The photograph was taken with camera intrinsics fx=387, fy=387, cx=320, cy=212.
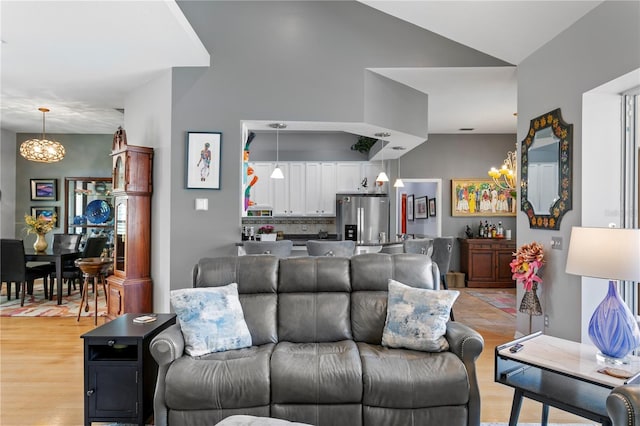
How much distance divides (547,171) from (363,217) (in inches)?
140

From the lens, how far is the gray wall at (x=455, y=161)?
7613 millimetres

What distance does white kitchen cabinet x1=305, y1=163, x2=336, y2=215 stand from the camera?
295 inches

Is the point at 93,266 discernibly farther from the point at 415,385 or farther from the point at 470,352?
the point at 470,352

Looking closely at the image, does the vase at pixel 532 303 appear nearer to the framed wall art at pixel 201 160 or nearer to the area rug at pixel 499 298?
the area rug at pixel 499 298

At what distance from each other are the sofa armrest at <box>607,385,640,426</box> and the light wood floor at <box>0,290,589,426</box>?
49.9 inches

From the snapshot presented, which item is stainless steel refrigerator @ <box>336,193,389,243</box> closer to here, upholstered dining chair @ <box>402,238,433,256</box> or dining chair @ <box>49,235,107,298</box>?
upholstered dining chair @ <box>402,238,433,256</box>

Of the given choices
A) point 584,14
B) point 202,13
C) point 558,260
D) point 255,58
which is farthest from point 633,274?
point 202,13

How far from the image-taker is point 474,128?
722 cm

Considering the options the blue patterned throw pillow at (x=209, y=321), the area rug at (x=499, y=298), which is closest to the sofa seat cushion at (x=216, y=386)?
the blue patterned throw pillow at (x=209, y=321)

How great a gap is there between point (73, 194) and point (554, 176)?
8255 millimetres

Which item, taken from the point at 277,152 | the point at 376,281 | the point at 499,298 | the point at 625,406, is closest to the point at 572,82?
the point at 376,281

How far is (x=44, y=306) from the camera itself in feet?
18.3

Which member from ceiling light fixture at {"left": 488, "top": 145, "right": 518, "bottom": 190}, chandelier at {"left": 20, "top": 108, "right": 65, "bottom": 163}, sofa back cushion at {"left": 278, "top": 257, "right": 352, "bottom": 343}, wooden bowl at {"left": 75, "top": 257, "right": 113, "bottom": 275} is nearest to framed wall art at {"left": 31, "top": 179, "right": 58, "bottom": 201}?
chandelier at {"left": 20, "top": 108, "right": 65, "bottom": 163}

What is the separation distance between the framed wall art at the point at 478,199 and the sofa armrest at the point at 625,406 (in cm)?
635
